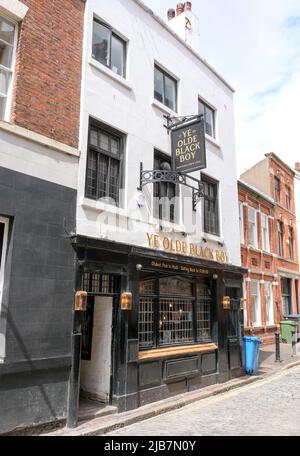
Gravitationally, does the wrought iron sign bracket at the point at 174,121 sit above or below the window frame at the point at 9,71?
above

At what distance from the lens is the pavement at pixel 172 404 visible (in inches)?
280

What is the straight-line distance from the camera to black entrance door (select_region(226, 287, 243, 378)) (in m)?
12.1

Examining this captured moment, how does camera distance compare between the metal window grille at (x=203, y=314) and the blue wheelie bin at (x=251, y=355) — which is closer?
the metal window grille at (x=203, y=314)

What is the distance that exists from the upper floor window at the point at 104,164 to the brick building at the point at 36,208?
2.05 feet

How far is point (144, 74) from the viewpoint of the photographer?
10.6 m

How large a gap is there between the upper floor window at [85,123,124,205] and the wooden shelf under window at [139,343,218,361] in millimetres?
3550

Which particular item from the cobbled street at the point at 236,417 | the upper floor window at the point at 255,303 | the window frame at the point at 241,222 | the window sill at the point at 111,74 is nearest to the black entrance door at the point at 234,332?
the cobbled street at the point at 236,417

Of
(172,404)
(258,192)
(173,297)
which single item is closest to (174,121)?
(173,297)

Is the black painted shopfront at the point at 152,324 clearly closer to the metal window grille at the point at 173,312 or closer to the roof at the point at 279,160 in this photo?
the metal window grille at the point at 173,312

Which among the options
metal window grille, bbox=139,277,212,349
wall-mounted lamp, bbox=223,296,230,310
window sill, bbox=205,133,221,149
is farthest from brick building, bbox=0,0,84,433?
wall-mounted lamp, bbox=223,296,230,310

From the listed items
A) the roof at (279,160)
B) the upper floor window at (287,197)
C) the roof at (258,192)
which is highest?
the roof at (279,160)

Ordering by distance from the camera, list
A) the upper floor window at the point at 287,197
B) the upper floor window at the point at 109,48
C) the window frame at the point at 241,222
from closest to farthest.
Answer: the upper floor window at the point at 109,48
the window frame at the point at 241,222
the upper floor window at the point at 287,197
